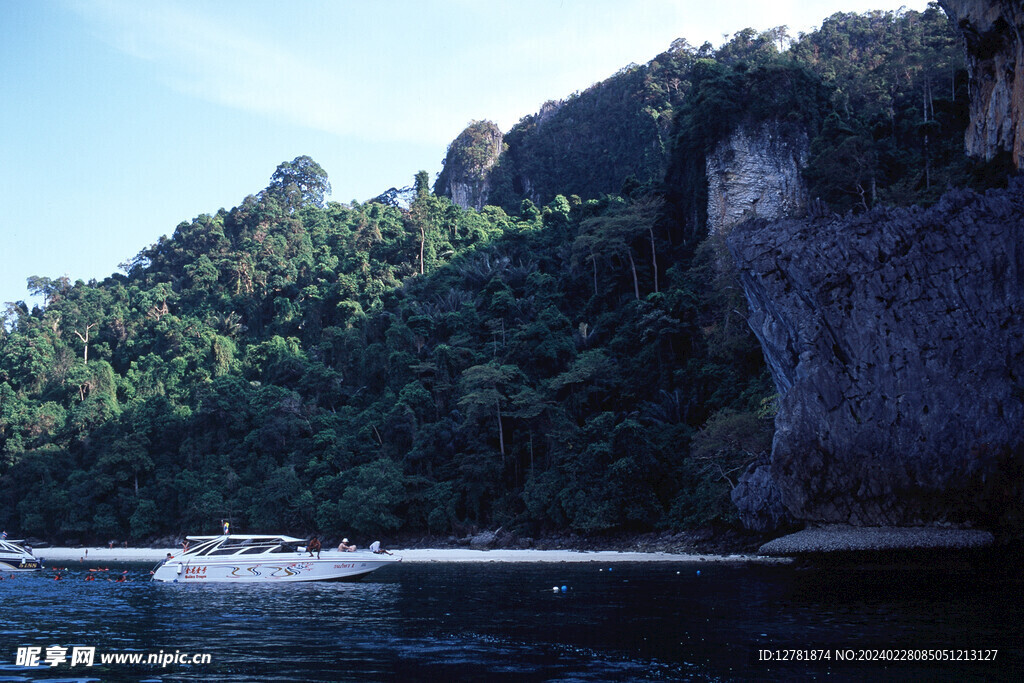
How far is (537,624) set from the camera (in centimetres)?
1547

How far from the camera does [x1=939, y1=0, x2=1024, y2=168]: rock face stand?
25.1 metres

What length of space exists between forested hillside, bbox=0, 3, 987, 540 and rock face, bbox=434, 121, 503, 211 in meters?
15.2

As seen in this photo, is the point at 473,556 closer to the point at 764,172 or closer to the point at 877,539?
the point at 877,539

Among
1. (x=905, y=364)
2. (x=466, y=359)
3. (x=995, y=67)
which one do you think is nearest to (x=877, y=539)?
(x=905, y=364)

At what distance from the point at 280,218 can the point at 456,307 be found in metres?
32.6

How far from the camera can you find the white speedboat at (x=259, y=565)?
24812 millimetres

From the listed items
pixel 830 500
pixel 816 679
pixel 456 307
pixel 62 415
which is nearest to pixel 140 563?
pixel 62 415

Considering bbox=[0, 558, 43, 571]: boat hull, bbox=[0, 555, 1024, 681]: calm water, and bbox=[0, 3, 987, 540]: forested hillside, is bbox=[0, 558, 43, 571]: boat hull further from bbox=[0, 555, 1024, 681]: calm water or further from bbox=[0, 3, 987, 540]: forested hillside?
bbox=[0, 3, 987, 540]: forested hillside

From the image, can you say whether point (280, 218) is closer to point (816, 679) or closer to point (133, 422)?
point (133, 422)

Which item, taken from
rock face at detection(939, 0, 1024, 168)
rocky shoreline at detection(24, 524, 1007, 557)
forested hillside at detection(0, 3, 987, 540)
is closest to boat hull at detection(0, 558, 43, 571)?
forested hillside at detection(0, 3, 987, 540)

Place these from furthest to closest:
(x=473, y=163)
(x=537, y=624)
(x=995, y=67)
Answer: (x=473, y=163)
(x=995, y=67)
(x=537, y=624)

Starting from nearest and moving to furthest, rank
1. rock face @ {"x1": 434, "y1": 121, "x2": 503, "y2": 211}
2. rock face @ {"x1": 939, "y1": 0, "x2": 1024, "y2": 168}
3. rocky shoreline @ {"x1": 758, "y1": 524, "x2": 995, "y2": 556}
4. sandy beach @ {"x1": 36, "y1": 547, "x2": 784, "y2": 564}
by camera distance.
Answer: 1. rocky shoreline @ {"x1": 758, "y1": 524, "x2": 995, "y2": 556}
2. rock face @ {"x1": 939, "y1": 0, "x2": 1024, "y2": 168}
3. sandy beach @ {"x1": 36, "y1": 547, "x2": 784, "y2": 564}
4. rock face @ {"x1": 434, "y1": 121, "x2": 503, "y2": 211}

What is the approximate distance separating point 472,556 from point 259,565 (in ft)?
41.1

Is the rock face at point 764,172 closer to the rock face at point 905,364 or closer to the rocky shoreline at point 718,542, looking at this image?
the rock face at point 905,364
